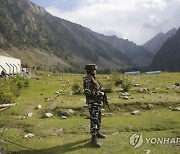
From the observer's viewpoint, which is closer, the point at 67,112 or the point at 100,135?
the point at 100,135

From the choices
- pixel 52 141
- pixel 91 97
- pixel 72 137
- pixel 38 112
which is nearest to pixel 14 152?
pixel 52 141

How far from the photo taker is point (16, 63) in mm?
89562

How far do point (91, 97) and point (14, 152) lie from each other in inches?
155

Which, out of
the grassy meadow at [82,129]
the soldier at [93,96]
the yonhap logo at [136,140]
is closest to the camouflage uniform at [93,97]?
the soldier at [93,96]

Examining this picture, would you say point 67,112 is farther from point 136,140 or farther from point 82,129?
point 136,140

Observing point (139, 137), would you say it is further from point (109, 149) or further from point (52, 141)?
point (52, 141)

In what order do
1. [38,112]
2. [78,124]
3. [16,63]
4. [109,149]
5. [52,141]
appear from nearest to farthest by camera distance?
[109,149]
[52,141]
[78,124]
[38,112]
[16,63]

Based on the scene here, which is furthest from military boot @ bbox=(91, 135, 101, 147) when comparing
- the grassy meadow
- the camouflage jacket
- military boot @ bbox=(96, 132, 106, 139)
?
the camouflage jacket

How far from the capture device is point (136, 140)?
44.9 feet

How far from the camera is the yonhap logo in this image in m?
13.1

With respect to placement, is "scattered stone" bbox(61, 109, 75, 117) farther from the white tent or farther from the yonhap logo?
the white tent

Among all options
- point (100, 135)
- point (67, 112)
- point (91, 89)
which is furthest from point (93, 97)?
point (67, 112)

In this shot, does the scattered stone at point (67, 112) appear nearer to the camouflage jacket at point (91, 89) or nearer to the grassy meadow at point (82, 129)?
the grassy meadow at point (82, 129)

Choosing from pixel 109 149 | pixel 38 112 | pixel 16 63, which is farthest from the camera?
pixel 16 63
